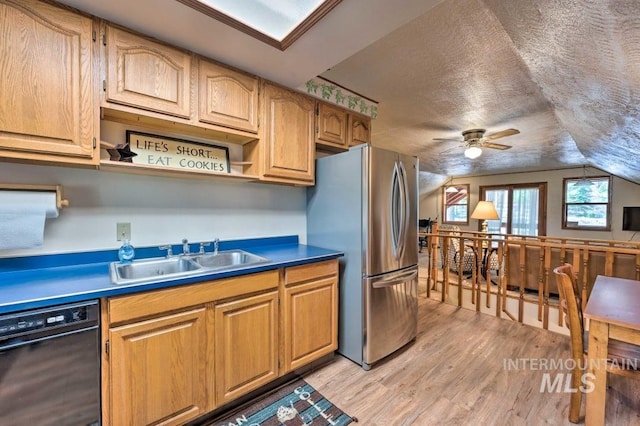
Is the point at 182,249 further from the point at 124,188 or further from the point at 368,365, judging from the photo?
the point at 368,365

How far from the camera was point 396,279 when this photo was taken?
2.16 m

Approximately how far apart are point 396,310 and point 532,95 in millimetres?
2315

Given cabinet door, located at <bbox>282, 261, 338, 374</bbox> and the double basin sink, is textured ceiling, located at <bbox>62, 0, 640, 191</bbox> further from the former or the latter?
cabinet door, located at <bbox>282, 261, 338, 374</bbox>

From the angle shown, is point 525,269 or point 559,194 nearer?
point 525,269

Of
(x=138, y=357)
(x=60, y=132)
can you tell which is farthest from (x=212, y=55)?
(x=138, y=357)

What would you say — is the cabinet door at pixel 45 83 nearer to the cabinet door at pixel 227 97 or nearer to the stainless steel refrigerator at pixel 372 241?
the cabinet door at pixel 227 97

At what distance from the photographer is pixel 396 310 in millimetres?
2209

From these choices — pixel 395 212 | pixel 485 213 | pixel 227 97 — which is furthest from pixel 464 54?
pixel 485 213

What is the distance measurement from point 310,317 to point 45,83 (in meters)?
1.95

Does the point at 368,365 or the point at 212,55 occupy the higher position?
the point at 212,55

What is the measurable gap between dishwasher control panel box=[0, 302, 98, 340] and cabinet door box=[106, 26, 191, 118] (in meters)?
1.04

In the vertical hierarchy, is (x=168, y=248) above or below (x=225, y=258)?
above

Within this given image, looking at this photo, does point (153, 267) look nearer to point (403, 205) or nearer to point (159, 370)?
point (159, 370)

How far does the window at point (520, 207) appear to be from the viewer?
6.51 m
